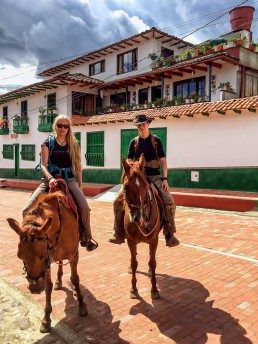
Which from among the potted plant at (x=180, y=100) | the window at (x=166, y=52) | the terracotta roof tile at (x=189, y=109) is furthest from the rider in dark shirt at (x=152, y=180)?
the window at (x=166, y=52)

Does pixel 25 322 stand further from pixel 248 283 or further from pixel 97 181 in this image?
pixel 97 181

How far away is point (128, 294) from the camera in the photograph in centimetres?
469

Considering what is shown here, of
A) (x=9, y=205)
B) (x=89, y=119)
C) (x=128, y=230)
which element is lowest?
(x=9, y=205)

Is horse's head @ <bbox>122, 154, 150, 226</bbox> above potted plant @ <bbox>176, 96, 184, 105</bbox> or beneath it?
beneath

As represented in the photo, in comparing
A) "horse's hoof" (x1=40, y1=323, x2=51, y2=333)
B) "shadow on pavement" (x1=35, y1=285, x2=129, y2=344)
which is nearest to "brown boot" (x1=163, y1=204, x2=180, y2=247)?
"shadow on pavement" (x1=35, y1=285, x2=129, y2=344)

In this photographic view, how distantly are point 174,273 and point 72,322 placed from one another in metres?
2.26

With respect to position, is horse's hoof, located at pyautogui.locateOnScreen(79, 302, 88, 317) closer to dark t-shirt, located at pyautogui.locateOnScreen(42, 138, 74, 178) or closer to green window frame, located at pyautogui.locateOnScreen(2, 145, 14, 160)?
dark t-shirt, located at pyautogui.locateOnScreen(42, 138, 74, 178)

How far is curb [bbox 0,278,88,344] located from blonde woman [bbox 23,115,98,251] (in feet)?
3.54

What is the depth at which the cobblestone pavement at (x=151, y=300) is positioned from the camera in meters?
3.62

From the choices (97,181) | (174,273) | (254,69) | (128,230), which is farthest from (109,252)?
(254,69)

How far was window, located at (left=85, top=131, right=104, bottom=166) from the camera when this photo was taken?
19.7m

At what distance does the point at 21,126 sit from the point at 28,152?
2.35 metres

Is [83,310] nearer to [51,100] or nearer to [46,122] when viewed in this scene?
[46,122]

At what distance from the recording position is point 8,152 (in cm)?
2952
